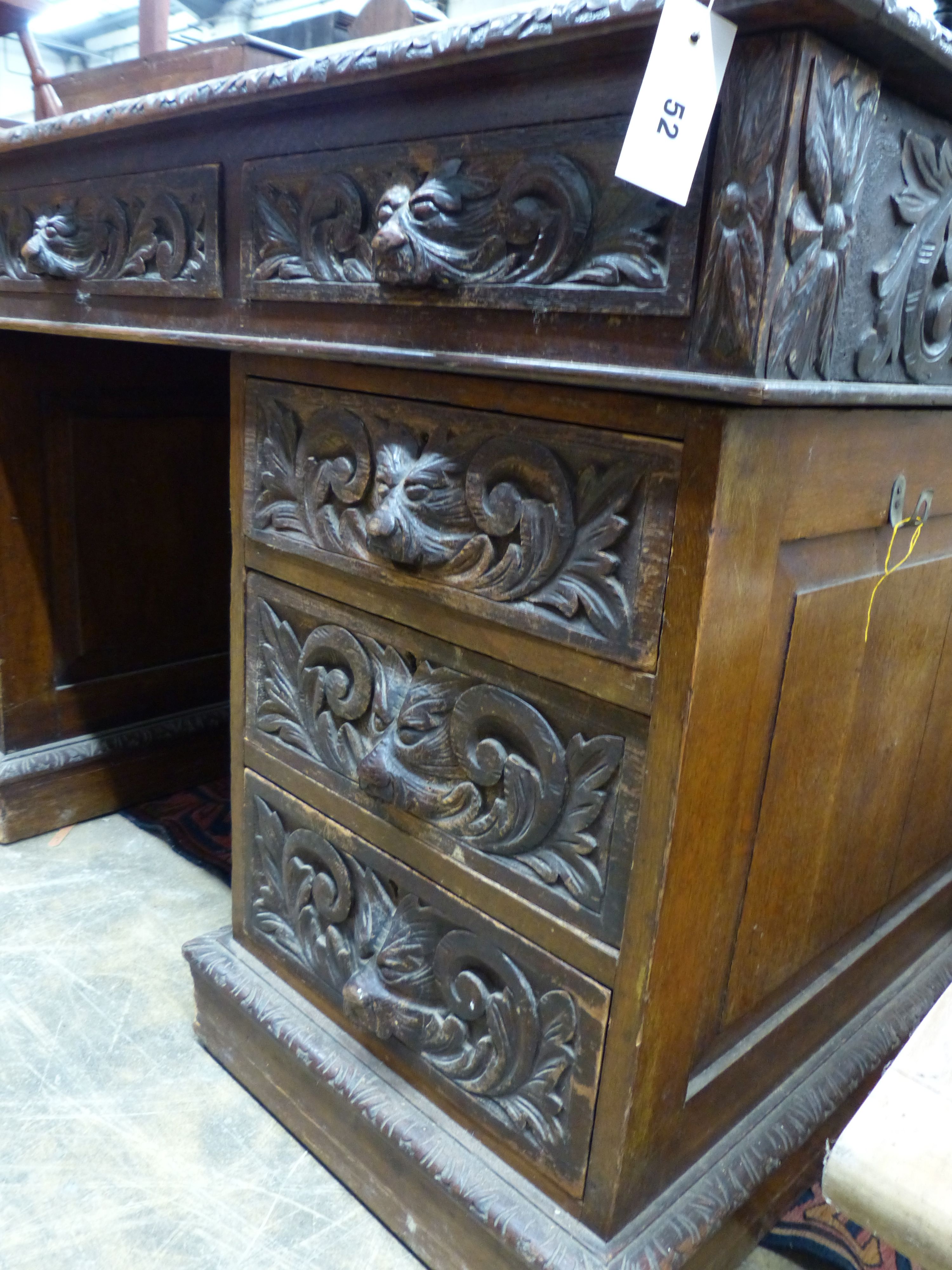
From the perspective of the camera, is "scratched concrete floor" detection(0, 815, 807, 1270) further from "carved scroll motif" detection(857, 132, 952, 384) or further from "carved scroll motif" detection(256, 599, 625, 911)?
"carved scroll motif" detection(857, 132, 952, 384)

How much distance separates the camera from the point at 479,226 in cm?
63

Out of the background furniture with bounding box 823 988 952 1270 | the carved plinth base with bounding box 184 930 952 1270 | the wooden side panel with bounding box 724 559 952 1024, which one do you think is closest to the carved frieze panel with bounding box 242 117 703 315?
the wooden side panel with bounding box 724 559 952 1024

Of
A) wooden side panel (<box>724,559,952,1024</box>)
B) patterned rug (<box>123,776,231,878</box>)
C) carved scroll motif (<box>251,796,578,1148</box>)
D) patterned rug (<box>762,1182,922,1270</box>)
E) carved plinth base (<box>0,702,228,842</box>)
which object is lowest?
patterned rug (<box>123,776,231,878</box>)

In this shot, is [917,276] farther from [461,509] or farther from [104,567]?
[104,567]

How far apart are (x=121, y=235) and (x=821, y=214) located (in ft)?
2.29

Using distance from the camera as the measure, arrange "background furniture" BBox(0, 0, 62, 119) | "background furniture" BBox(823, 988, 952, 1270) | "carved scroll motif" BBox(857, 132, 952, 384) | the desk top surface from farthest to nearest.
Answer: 1. "background furniture" BBox(0, 0, 62, 119)
2. "carved scroll motif" BBox(857, 132, 952, 384)
3. the desk top surface
4. "background furniture" BBox(823, 988, 952, 1270)

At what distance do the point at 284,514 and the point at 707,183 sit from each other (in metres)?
0.48

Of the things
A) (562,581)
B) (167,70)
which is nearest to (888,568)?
(562,581)

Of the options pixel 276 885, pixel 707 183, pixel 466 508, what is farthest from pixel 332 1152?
pixel 707 183

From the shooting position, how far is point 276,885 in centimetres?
96

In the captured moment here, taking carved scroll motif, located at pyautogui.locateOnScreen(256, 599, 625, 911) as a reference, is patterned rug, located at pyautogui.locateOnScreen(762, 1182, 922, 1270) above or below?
below

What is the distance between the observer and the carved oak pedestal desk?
0.55 meters

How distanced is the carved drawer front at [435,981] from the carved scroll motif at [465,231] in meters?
0.47

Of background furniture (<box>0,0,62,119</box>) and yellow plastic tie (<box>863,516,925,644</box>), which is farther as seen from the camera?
background furniture (<box>0,0,62,119</box>)
